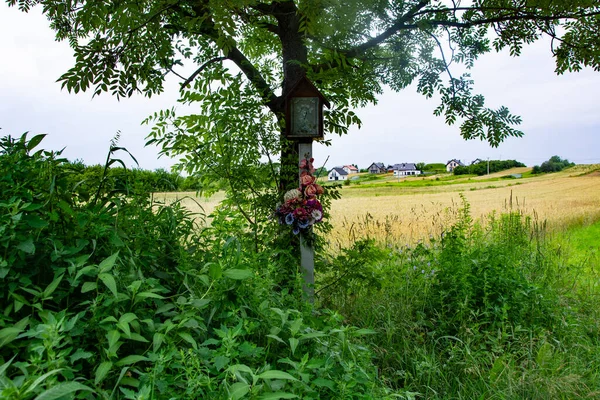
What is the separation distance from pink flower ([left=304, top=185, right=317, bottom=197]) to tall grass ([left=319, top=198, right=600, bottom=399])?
764mm

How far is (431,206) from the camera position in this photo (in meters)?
7.03

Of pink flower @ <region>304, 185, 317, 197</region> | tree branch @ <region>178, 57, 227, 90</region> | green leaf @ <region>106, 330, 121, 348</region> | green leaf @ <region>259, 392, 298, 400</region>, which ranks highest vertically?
tree branch @ <region>178, 57, 227, 90</region>

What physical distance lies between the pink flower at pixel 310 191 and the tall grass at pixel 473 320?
30.1 inches

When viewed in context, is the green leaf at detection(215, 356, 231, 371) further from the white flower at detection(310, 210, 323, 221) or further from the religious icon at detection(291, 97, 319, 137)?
the religious icon at detection(291, 97, 319, 137)

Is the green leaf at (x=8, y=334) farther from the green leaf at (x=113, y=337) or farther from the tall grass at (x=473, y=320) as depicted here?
the tall grass at (x=473, y=320)

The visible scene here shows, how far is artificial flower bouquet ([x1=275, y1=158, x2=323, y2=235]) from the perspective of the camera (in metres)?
3.75

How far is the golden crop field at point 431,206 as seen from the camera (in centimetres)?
564

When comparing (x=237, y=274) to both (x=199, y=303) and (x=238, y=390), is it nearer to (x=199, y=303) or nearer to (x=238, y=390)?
(x=199, y=303)

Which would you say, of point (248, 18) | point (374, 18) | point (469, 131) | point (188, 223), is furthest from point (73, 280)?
point (469, 131)

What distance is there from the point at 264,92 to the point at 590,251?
5420 millimetres

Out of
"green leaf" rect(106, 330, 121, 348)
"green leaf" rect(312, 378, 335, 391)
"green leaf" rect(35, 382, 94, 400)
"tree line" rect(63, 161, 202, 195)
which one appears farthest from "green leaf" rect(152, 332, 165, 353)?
"tree line" rect(63, 161, 202, 195)

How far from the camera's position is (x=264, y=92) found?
14.3 ft

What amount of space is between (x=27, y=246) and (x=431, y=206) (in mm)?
6164

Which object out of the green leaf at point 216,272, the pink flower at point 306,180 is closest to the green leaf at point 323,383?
the green leaf at point 216,272
